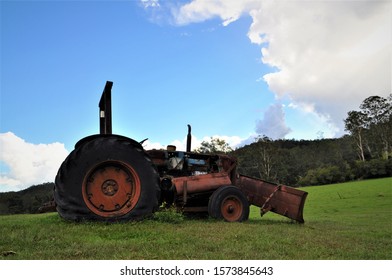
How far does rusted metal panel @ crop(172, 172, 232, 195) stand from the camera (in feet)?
31.7

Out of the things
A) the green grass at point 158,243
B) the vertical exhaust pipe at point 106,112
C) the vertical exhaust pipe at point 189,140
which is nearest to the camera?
the green grass at point 158,243

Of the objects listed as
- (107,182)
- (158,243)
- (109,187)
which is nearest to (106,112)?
(107,182)

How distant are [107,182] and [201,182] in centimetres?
309

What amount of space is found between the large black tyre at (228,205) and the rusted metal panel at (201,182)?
35 centimetres

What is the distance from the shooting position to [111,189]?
7566mm

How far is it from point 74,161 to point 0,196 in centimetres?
3031

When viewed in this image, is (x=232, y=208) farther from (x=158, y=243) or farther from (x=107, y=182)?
(x=158, y=243)

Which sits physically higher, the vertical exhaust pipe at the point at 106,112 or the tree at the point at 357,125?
the tree at the point at 357,125

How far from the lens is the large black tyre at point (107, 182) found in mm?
7281

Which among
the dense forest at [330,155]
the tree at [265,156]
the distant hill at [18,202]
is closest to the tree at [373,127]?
the dense forest at [330,155]

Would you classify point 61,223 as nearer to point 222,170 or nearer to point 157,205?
point 157,205

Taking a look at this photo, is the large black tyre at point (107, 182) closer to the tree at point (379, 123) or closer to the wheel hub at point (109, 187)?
the wheel hub at point (109, 187)

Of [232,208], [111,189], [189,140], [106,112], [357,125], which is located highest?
[357,125]

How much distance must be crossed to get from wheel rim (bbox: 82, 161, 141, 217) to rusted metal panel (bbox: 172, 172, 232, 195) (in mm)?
2060
